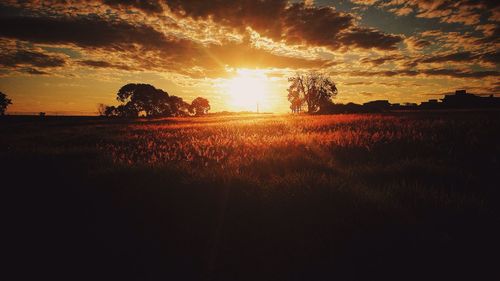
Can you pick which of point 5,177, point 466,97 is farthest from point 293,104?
point 5,177

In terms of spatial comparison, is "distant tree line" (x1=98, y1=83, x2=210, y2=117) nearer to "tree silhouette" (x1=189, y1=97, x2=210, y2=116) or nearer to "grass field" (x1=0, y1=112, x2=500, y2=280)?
"tree silhouette" (x1=189, y1=97, x2=210, y2=116)

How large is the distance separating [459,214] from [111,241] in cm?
443

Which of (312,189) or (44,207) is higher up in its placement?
(312,189)

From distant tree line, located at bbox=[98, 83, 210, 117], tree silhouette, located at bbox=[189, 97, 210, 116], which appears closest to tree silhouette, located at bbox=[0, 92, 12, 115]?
distant tree line, located at bbox=[98, 83, 210, 117]

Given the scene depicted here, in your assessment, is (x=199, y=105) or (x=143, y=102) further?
(x=199, y=105)

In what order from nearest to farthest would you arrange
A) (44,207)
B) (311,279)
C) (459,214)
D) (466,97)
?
(311,279) < (459,214) < (44,207) < (466,97)

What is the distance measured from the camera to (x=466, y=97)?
53.7 metres

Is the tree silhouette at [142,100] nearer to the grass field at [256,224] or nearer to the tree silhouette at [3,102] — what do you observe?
the tree silhouette at [3,102]

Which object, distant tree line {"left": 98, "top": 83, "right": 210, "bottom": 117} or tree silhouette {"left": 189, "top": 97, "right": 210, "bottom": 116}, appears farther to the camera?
tree silhouette {"left": 189, "top": 97, "right": 210, "bottom": 116}

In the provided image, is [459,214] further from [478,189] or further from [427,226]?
[478,189]

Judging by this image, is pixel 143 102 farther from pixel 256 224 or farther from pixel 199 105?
pixel 256 224

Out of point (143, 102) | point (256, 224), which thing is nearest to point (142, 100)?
point (143, 102)

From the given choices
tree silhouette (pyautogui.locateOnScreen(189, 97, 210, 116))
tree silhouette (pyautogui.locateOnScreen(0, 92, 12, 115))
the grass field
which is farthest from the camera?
tree silhouette (pyautogui.locateOnScreen(189, 97, 210, 116))

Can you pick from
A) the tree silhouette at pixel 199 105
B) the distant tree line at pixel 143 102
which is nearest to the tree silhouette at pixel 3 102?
the distant tree line at pixel 143 102
